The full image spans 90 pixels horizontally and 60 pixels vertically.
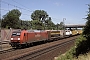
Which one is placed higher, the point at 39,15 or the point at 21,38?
the point at 39,15

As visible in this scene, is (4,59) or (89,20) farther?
(4,59)

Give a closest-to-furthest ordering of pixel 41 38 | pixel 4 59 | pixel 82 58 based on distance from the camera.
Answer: pixel 82 58 < pixel 4 59 < pixel 41 38

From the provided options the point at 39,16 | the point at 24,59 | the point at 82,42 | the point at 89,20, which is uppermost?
the point at 39,16

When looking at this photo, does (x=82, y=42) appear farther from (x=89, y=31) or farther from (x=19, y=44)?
(x=19, y=44)

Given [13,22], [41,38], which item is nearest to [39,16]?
[13,22]

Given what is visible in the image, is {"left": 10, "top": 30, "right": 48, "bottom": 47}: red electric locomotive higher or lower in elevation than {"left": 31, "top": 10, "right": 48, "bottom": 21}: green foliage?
lower

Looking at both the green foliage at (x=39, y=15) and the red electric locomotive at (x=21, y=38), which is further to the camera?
the green foliage at (x=39, y=15)

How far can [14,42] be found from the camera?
28.9 meters

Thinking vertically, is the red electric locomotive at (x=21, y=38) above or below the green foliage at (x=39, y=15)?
below

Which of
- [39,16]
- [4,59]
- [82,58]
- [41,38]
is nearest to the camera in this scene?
[82,58]

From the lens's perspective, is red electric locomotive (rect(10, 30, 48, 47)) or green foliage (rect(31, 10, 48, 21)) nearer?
red electric locomotive (rect(10, 30, 48, 47))

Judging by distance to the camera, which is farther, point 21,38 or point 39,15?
point 39,15

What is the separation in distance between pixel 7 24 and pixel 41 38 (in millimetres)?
65593

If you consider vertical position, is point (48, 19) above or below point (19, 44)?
above
